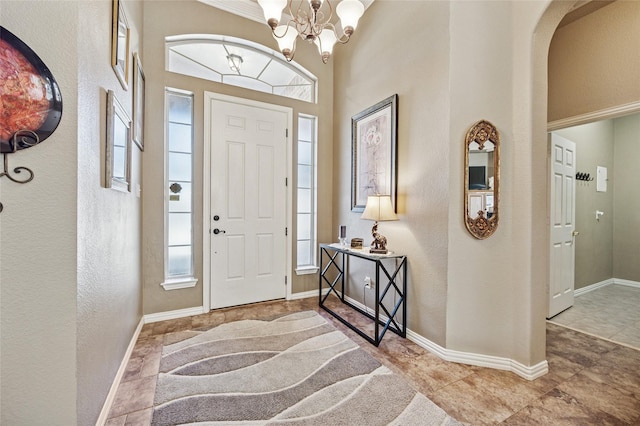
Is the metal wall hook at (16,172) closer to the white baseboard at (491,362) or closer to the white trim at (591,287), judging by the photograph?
the white baseboard at (491,362)

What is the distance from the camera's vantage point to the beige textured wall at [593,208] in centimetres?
367

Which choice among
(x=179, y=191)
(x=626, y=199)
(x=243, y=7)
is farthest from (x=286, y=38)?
(x=626, y=199)

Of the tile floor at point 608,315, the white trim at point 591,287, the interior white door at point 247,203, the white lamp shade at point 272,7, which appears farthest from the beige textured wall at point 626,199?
the white lamp shade at point 272,7

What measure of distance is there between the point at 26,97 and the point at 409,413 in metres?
2.28

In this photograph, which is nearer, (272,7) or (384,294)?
(272,7)

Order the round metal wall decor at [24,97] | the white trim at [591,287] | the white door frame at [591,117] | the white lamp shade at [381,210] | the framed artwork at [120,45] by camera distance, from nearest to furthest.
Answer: the round metal wall decor at [24,97], the framed artwork at [120,45], the white door frame at [591,117], the white lamp shade at [381,210], the white trim at [591,287]

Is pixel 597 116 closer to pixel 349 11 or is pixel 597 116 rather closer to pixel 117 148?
pixel 349 11

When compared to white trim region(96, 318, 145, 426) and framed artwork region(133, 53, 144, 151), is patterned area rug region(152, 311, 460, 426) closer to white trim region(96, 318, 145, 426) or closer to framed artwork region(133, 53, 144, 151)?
white trim region(96, 318, 145, 426)

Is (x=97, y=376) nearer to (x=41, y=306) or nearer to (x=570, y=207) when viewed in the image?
(x=41, y=306)

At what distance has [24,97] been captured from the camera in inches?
38.9

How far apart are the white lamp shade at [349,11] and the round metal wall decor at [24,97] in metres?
1.62

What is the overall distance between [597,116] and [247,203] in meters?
3.45

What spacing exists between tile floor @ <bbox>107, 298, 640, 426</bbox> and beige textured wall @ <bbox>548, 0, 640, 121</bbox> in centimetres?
209

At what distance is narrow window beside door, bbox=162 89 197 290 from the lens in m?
2.84
